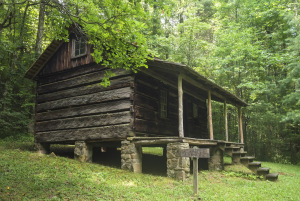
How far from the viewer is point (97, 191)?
23.2 feet

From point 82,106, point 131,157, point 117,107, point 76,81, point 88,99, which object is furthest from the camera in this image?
point 76,81

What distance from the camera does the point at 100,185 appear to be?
25.2 ft

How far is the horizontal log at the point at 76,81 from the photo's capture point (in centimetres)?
1217

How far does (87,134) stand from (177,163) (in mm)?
4804

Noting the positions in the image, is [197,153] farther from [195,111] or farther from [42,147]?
[42,147]

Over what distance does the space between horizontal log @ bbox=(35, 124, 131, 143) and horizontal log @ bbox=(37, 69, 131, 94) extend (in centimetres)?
233

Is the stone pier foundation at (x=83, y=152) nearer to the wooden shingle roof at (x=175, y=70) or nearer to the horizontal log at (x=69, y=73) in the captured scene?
the horizontal log at (x=69, y=73)

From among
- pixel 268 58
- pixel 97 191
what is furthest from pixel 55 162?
pixel 268 58

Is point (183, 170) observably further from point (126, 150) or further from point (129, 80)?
point (129, 80)

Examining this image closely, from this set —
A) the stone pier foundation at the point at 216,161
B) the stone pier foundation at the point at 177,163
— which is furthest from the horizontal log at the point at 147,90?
the stone pier foundation at the point at 216,161

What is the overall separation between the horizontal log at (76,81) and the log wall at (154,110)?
1.24m

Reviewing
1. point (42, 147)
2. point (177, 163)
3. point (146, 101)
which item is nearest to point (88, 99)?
point (146, 101)

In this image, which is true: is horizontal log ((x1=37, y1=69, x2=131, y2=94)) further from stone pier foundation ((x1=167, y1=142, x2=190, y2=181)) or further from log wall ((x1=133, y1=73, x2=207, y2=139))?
stone pier foundation ((x1=167, y1=142, x2=190, y2=181))

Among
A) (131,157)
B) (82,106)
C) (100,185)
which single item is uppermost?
(82,106)
